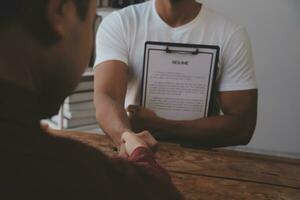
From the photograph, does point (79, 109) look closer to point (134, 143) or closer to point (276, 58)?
point (276, 58)

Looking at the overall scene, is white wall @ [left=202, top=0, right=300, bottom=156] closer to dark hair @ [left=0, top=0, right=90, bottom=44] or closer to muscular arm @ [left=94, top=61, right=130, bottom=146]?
muscular arm @ [left=94, top=61, right=130, bottom=146]

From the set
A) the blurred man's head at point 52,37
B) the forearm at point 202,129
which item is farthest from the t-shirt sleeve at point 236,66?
the blurred man's head at point 52,37

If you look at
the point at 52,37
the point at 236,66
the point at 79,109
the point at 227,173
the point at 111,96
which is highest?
the point at 52,37

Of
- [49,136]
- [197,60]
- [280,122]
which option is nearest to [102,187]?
[49,136]

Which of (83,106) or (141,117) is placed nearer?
(141,117)

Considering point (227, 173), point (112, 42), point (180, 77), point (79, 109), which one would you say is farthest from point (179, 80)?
point (79, 109)

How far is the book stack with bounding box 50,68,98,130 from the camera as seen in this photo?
8.02 feet

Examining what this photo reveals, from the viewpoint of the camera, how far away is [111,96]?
135cm

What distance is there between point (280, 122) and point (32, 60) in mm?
2317

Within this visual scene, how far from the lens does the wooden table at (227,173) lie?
964 mm

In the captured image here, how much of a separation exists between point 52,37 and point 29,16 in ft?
0.12

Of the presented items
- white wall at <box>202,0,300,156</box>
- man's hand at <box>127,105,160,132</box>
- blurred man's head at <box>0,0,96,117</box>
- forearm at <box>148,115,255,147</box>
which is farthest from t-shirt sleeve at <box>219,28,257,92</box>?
white wall at <box>202,0,300,156</box>

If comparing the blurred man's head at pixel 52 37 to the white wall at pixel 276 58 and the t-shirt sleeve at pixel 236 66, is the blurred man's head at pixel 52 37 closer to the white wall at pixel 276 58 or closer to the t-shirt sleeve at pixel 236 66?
the t-shirt sleeve at pixel 236 66

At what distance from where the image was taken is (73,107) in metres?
2.46
